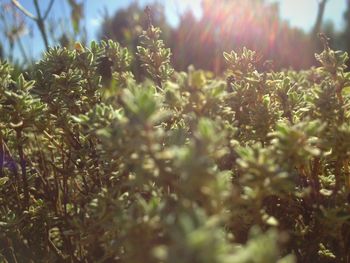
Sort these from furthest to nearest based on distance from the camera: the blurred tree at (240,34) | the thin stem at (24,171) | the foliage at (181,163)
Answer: the blurred tree at (240,34) < the thin stem at (24,171) < the foliage at (181,163)

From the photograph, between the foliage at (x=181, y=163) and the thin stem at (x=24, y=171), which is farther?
the thin stem at (x=24, y=171)

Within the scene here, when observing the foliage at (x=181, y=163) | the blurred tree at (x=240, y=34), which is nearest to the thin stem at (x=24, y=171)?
the foliage at (x=181, y=163)

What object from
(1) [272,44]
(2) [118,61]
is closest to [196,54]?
(1) [272,44]

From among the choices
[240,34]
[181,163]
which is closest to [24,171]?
[181,163]

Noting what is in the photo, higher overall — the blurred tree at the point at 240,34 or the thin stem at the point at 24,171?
the blurred tree at the point at 240,34

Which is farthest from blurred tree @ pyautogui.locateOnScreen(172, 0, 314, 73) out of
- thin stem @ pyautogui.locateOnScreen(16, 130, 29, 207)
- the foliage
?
thin stem @ pyautogui.locateOnScreen(16, 130, 29, 207)

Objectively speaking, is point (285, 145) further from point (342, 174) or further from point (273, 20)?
point (273, 20)

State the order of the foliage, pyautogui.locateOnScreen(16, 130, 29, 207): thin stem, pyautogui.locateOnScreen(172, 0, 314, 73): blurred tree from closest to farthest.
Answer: the foliage, pyautogui.locateOnScreen(16, 130, 29, 207): thin stem, pyautogui.locateOnScreen(172, 0, 314, 73): blurred tree

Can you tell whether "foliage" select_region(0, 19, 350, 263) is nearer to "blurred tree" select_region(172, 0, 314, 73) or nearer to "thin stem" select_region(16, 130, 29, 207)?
"thin stem" select_region(16, 130, 29, 207)

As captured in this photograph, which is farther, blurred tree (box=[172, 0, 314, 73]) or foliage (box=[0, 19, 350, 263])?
blurred tree (box=[172, 0, 314, 73])

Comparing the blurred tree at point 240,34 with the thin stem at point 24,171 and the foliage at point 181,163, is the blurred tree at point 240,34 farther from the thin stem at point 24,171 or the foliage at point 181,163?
the thin stem at point 24,171
